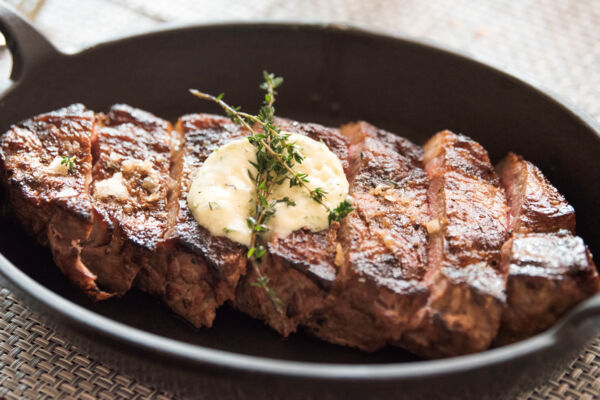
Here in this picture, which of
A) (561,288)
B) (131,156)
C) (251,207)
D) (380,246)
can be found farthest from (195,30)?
(561,288)

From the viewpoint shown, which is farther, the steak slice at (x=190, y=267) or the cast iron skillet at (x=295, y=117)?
the steak slice at (x=190, y=267)

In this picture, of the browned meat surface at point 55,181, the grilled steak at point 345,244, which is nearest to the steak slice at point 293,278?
the grilled steak at point 345,244

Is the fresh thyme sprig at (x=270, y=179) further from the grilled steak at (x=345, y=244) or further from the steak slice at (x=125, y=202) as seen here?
the steak slice at (x=125, y=202)

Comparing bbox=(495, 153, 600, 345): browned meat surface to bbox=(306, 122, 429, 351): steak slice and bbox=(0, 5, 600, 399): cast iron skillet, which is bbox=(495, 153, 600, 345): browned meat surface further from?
bbox=(306, 122, 429, 351): steak slice

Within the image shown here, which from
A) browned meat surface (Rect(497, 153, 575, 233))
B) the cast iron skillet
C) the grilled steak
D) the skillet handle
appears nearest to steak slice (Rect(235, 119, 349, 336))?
the grilled steak

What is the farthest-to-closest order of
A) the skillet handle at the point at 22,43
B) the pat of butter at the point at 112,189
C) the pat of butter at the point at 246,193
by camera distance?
the skillet handle at the point at 22,43, the pat of butter at the point at 112,189, the pat of butter at the point at 246,193

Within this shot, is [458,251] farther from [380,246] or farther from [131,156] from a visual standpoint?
[131,156]

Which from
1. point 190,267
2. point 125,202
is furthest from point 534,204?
point 125,202
